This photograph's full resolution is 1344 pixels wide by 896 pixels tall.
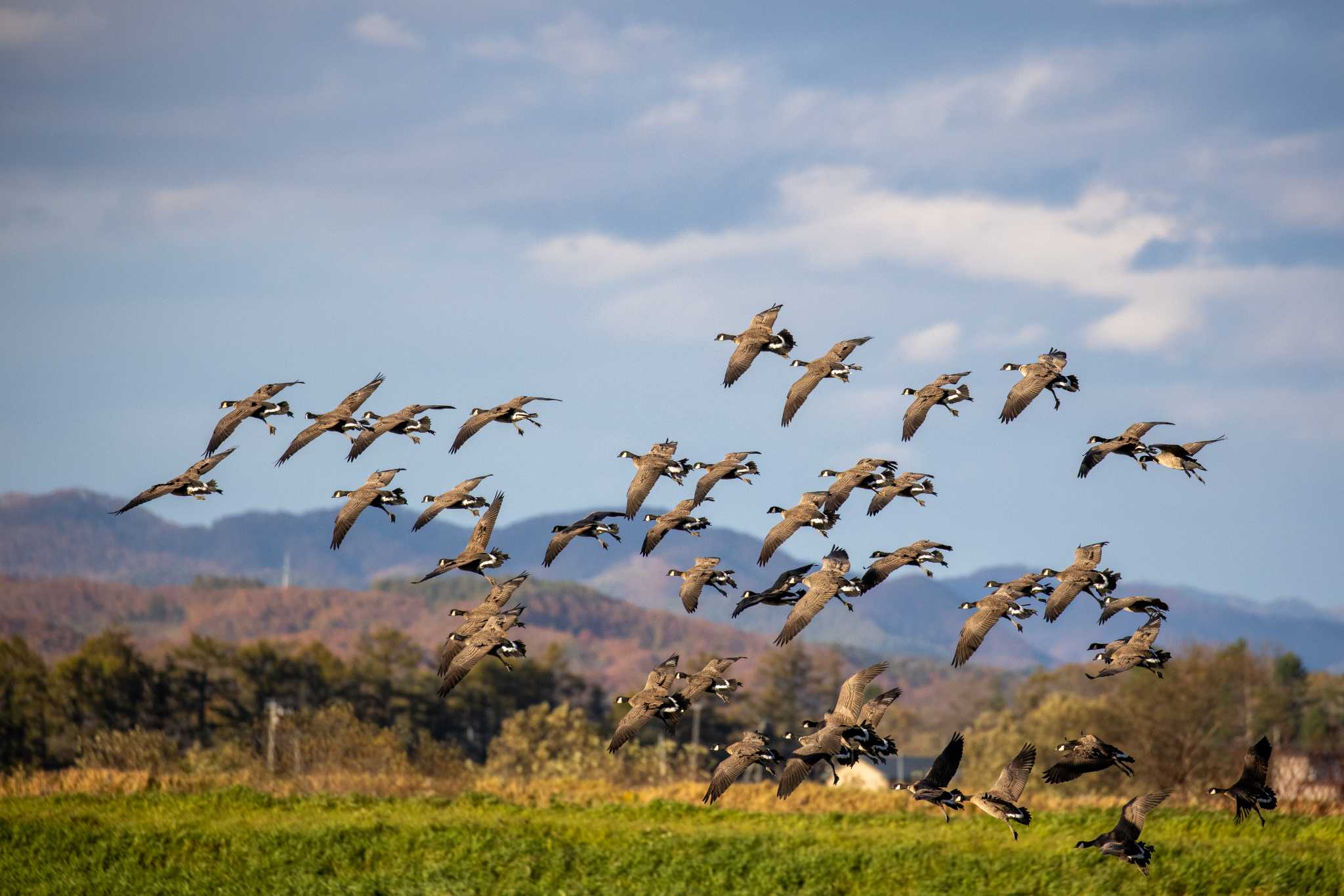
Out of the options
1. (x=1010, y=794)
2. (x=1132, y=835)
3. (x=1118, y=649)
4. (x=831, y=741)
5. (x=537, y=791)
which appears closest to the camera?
(x=1132, y=835)

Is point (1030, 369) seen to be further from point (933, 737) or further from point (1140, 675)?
point (933, 737)

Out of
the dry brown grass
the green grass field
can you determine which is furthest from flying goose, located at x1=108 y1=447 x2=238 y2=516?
the dry brown grass

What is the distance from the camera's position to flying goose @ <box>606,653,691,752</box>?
1703 centimetres

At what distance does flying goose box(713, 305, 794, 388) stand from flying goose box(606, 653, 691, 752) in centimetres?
498

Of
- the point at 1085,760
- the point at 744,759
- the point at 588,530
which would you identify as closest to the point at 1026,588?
the point at 1085,760

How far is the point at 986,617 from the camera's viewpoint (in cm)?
1745

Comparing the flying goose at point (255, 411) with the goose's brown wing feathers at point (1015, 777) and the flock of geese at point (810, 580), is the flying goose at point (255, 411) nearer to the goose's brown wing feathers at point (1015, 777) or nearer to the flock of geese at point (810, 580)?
the flock of geese at point (810, 580)

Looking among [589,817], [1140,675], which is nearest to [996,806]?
[589,817]

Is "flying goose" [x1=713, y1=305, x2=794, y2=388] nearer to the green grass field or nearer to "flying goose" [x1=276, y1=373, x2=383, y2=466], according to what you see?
"flying goose" [x1=276, y1=373, x2=383, y2=466]

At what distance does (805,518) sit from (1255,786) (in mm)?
6540

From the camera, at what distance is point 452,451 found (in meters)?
19.0

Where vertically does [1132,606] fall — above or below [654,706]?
above

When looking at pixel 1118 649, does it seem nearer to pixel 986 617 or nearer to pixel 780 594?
pixel 986 617

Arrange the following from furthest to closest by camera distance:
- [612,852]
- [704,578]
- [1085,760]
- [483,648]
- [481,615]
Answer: [612,852]
[704,578]
[481,615]
[483,648]
[1085,760]
